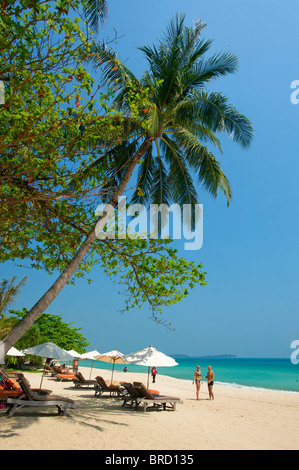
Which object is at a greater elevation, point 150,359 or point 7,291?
point 7,291

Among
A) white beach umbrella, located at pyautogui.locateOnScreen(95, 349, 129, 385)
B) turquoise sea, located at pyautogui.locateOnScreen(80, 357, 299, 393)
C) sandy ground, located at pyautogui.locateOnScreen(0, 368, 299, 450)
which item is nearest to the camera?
sandy ground, located at pyautogui.locateOnScreen(0, 368, 299, 450)

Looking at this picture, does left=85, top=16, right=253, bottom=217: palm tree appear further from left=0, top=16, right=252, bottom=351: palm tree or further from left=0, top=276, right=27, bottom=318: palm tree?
left=0, top=276, right=27, bottom=318: palm tree

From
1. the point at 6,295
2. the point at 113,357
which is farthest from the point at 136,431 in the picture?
the point at 6,295

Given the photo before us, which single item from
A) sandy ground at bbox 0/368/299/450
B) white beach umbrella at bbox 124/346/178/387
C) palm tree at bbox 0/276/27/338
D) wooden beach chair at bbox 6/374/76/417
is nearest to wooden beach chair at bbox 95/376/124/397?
white beach umbrella at bbox 124/346/178/387

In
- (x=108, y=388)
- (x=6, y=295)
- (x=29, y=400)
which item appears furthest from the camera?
(x=6, y=295)

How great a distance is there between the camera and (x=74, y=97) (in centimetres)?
543

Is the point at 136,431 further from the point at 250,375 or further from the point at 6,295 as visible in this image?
the point at 250,375

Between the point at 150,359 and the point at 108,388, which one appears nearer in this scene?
the point at 150,359

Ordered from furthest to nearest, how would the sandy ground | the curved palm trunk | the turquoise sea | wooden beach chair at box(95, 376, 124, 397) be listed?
the turquoise sea < wooden beach chair at box(95, 376, 124, 397) < the sandy ground < the curved palm trunk

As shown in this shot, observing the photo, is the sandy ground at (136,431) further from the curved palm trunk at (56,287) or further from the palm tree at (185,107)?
the palm tree at (185,107)

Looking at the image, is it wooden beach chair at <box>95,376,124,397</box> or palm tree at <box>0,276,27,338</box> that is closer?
wooden beach chair at <box>95,376,124,397</box>

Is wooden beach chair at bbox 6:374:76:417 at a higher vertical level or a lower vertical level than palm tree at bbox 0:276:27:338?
lower
